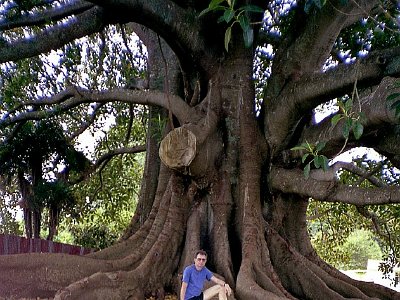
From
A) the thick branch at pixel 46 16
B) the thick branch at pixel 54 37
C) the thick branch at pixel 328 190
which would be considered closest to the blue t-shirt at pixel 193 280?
the thick branch at pixel 328 190

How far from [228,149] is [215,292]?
1.70 meters

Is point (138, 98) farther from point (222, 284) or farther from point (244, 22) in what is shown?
point (244, 22)

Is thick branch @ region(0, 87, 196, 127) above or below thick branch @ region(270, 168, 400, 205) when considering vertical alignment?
above

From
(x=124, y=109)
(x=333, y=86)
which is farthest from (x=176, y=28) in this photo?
(x=124, y=109)

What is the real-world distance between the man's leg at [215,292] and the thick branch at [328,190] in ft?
3.84

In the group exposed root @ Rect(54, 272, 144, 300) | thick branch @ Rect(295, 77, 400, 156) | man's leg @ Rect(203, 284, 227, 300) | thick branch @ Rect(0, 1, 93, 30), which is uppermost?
thick branch @ Rect(0, 1, 93, 30)

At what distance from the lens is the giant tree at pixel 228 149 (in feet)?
14.5

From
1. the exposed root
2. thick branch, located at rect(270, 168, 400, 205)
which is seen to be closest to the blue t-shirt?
the exposed root

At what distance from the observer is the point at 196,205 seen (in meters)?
5.44

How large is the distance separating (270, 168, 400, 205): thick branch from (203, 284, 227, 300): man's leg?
3.84ft

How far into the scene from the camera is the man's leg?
424 centimetres

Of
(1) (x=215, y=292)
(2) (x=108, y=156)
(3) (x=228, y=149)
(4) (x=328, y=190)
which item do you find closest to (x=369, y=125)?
(4) (x=328, y=190)

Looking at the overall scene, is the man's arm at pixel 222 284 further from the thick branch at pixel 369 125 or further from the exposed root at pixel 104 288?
the thick branch at pixel 369 125

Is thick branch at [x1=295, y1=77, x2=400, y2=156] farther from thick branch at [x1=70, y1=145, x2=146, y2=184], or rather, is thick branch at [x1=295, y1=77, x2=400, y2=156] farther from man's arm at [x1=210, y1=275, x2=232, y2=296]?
thick branch at [x1=70, y1=145, x2=146, y2=184]
